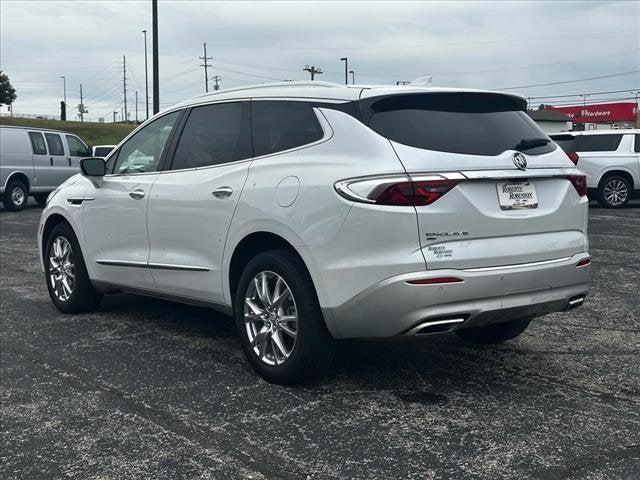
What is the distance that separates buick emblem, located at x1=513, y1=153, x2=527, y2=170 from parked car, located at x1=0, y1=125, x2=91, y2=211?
15424 mm

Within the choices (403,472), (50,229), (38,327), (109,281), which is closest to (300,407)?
Result: (403,472)

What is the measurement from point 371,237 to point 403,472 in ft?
3.82

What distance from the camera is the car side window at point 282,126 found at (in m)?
4.34

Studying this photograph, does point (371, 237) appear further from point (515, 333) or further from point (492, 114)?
point (515, 333)

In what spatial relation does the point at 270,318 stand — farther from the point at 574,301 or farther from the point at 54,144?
the point at 54,144

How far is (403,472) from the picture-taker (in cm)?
315

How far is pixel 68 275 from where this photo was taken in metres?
6.39

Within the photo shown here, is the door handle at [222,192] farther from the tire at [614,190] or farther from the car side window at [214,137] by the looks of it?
the tire at [614,190]

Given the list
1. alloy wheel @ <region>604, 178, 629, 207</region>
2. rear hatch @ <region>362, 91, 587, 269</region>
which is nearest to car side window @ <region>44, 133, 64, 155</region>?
alloy wheel @ <region>604, 178, 629, 207</region>

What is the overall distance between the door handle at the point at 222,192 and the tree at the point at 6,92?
316 feet

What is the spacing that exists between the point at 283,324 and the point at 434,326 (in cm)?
93

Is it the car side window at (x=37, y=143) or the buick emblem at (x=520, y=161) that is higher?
the car side window at (x=37, y=143)

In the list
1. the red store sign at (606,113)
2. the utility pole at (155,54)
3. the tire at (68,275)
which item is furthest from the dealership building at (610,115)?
the tire at (68,275)

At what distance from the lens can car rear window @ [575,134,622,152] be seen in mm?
16883
